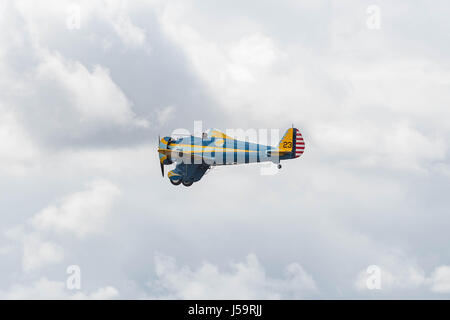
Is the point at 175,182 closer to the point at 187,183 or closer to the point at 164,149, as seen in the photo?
the point at 187,183

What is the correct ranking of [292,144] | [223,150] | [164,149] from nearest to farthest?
[292,144] → [223,150] → [164,149]

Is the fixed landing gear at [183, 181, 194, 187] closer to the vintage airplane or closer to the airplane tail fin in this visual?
Result: the vintage airplane

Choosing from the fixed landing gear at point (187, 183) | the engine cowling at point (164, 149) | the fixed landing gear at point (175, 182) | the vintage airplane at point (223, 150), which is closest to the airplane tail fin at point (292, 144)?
the vintage airplane at point (223, 150)

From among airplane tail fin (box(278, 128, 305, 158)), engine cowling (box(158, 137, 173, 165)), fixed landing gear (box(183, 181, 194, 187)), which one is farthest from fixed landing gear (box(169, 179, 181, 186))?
airplane tail fin (box(278, 128, 305, 158))

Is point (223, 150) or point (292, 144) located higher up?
point (292, 144)

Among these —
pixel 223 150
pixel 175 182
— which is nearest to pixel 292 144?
pixel 223 150

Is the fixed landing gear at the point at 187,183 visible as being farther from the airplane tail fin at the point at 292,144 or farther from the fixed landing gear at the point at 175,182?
the airplane tail fin at the point at 292,144

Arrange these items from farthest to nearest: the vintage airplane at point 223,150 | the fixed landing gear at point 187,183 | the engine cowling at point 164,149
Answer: the fixed landing gear at point 187,183, the engine cowling at point 164,149, the vintage airplane at point 223,150
